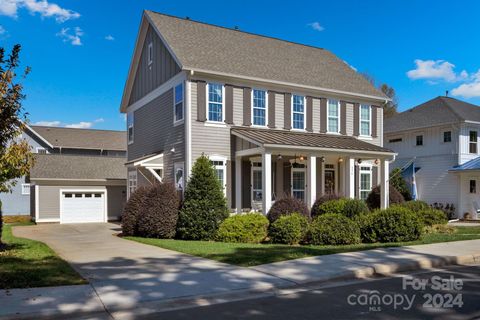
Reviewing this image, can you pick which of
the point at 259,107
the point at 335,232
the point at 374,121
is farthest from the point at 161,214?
the point at 374,121

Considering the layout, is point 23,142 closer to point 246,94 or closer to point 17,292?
point 17,292

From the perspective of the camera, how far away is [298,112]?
68.4 feet

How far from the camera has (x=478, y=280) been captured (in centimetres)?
870

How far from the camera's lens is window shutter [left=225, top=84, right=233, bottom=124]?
18.8 m

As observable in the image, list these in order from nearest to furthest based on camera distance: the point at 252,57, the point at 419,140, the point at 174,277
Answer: the point at 174,277 → the point at 252,57 → the point at 419,140

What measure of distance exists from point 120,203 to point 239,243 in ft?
56.9

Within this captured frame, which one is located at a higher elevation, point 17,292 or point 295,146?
point 295,146

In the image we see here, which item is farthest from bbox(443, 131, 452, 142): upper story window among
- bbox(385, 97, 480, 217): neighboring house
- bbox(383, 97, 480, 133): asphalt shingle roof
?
bbox(383, 97, 480, 133): asphalt shingle roof

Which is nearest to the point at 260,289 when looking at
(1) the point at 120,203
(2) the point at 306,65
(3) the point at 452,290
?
(3) the point at 452,290

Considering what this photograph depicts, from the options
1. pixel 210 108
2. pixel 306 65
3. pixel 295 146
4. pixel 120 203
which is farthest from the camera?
pixel 120 203

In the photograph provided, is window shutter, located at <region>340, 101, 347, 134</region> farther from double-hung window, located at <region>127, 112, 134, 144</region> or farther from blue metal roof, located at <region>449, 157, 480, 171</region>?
double-hung window, located at <region>127, 112, 134, 144</region>

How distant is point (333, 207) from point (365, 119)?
7.66 meters

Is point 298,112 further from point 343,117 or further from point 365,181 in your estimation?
point 365,181

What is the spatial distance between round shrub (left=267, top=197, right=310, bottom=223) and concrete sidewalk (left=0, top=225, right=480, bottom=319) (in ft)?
15.2
